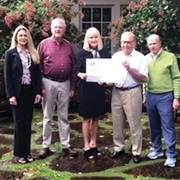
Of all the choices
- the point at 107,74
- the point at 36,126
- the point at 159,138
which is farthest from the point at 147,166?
the point at 36,126

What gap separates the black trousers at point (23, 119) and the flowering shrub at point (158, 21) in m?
3.79

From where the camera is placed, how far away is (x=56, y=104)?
20.0 ft

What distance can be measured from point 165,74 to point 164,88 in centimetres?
18

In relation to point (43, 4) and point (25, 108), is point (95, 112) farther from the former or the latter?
point (43, 4)

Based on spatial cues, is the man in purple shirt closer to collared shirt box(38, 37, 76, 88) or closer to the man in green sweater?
collared shirt box(38, 37, 76, 88)

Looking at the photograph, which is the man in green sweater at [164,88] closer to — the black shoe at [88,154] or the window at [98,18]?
the black shoe at [88,154]

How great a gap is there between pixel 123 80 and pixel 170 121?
79 centimetres

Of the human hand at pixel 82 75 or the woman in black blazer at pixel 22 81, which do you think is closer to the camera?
the woman in black blazer at pixel 22 81

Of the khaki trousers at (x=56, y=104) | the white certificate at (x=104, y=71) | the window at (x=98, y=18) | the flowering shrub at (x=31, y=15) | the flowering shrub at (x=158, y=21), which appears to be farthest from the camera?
Result: the window at (x=98, y=18)

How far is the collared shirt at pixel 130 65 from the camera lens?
545cm

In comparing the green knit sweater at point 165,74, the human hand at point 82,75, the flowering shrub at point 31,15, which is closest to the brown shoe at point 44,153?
the human hand at point 82,75

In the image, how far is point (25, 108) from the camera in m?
5.68

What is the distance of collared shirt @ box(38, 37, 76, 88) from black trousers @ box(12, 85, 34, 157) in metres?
0.38

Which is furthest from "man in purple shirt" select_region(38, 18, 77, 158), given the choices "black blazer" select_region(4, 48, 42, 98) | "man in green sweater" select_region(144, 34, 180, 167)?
"man in green sweater" select_region(144, 34, 180, 167)
